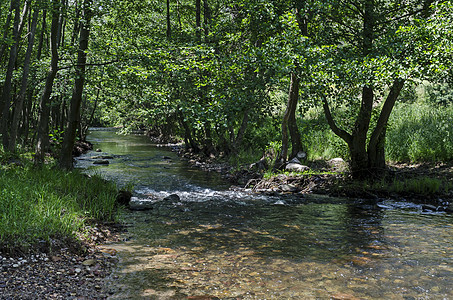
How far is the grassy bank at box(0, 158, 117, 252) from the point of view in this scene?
4793 mm

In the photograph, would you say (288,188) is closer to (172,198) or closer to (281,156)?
(281,156)

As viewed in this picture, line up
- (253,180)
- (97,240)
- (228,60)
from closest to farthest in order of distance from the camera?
(97,240)
(228,60)
(253,180)

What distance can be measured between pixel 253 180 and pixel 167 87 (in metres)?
4.63

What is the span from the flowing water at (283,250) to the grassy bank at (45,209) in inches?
30.6

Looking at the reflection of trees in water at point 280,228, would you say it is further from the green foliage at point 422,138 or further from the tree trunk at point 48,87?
the tree trunk at point 48,87

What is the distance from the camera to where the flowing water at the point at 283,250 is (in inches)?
180

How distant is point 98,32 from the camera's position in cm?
1612

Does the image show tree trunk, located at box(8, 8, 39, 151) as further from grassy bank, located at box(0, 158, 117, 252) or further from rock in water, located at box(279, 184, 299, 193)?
rock in water, located at box(279, 184, 299, 193)

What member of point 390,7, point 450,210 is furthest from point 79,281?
Result: point 390,7

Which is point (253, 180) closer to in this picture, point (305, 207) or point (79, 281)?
point (305, 207)

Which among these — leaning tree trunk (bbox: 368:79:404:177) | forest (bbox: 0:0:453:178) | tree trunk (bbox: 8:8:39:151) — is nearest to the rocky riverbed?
forest (bbox: 0:0:453:178)

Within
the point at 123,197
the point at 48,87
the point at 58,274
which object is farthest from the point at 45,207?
the point at 48,87

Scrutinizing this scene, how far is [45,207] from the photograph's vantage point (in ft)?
19.1

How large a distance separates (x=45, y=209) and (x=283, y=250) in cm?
394
